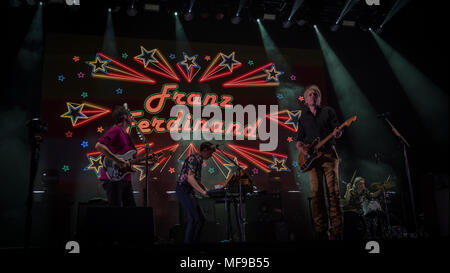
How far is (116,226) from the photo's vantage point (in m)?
3.50

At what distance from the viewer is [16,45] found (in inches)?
302

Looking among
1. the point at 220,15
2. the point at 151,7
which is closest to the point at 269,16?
the point at 220,15

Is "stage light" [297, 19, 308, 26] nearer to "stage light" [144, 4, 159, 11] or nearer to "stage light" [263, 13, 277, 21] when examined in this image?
"stage light" [263, 13, 277, 21]

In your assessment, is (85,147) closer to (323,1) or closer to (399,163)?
(323,1)

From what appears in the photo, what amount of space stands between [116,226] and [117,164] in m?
1.40

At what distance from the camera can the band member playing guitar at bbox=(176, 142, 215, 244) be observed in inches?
183

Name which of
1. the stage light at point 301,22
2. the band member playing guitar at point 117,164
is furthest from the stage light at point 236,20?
the band member playing guitar at point 117,164

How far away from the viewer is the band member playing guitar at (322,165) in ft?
15.4

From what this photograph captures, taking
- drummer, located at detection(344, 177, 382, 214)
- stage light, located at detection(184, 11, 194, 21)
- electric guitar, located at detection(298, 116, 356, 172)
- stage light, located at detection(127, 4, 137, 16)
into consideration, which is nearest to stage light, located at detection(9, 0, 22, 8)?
stage light, located at detection(127, 4, 137, 16)

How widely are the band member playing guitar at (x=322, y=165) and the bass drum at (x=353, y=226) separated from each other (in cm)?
134

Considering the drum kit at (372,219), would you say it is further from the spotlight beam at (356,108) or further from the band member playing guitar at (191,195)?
the band member playing guitar at (191,195)

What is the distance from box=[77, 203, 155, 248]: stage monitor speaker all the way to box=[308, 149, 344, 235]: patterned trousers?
218 centimetres

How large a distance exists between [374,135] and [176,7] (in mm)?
5381
